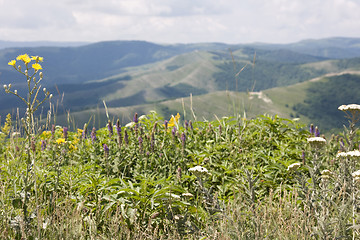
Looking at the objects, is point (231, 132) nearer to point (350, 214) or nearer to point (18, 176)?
point (350, 214)

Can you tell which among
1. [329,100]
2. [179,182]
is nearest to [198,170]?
[179,182]

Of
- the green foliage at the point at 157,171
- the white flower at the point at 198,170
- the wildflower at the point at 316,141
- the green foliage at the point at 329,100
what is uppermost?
the wildflower at the point at 316,141

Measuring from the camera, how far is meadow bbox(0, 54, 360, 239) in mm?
2436

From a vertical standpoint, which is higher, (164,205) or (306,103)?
(164,205)

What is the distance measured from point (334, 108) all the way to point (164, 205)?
662ft

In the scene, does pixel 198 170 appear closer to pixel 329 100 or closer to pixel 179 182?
pixel 179 182

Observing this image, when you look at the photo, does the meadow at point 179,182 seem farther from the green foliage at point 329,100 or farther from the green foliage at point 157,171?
the green foliage at point 329,100

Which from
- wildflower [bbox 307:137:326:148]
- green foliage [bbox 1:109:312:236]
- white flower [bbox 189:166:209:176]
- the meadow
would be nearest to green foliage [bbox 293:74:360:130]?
green foliage [bbox 1:109:312:236]

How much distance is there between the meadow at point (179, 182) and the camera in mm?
2436

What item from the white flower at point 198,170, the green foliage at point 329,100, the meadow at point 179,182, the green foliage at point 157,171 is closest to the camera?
the white flower at point 198,170

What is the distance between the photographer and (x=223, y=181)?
359 centimetres

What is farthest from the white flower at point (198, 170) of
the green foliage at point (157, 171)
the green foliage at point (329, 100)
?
the green foliage at point (329, 100)

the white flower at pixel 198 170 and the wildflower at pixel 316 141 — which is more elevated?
the wildflower at pixel 316 141

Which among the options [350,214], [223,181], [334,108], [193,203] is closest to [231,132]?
[223,181]
